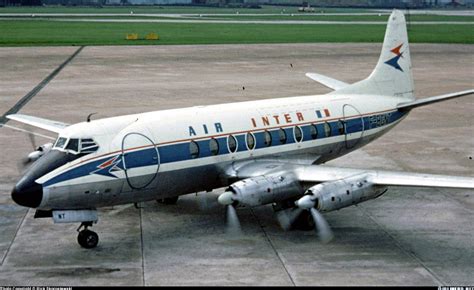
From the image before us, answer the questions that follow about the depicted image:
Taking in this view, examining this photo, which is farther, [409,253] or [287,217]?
[287,217]

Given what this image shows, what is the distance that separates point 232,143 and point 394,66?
9761mm

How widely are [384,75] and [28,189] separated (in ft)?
51.1

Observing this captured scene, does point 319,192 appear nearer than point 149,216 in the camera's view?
Yes

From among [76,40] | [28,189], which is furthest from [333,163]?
[76,40]

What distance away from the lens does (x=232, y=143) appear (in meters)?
25.4

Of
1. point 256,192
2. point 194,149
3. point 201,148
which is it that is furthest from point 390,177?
point 194,149

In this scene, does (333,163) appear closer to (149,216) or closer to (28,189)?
(149,216)

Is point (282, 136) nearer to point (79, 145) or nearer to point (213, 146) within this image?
point (213, 146)

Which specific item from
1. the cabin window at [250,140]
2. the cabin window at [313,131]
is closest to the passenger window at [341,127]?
the cabin window at [313,131]

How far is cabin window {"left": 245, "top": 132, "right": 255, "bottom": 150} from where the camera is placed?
25.8 meters

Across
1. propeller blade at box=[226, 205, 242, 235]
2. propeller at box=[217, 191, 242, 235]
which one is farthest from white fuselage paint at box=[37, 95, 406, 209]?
propeller blade at box=[226, 205, 242, 235]

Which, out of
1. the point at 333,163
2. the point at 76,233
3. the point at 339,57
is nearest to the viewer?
the point at 76,233

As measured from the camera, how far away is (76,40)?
103438mm

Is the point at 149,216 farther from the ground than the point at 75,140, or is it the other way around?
the point at 75,140
